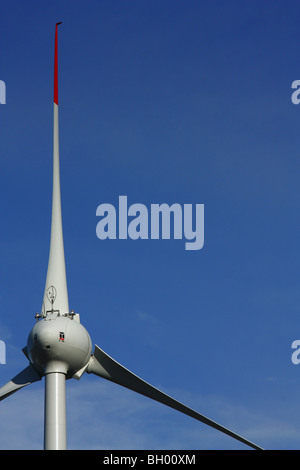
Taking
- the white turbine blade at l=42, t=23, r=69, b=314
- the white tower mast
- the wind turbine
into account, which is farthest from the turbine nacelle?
the white turbine blade at l=42, t=23, r=69, b=314

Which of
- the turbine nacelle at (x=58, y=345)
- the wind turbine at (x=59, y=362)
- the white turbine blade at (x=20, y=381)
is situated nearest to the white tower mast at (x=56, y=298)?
the wind turbine at (x=59, y=362)

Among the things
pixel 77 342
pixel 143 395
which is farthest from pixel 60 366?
pixel 143 395

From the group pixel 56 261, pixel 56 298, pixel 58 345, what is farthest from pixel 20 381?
pixel 56 261

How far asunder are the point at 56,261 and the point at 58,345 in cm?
640

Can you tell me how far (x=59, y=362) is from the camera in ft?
149

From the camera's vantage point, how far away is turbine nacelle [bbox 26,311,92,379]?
44.9 meters

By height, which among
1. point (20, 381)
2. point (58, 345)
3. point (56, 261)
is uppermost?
point (56, 261)

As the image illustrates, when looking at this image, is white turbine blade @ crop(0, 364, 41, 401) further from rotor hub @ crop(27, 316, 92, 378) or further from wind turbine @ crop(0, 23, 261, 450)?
rotor hub @ crop(27, 316, 92, 378)

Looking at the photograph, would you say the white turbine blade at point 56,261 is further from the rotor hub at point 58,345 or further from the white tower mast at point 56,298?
the rotor hub at point 58,345

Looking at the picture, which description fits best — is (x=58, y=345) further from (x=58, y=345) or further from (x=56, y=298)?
(x=56, y=298)
